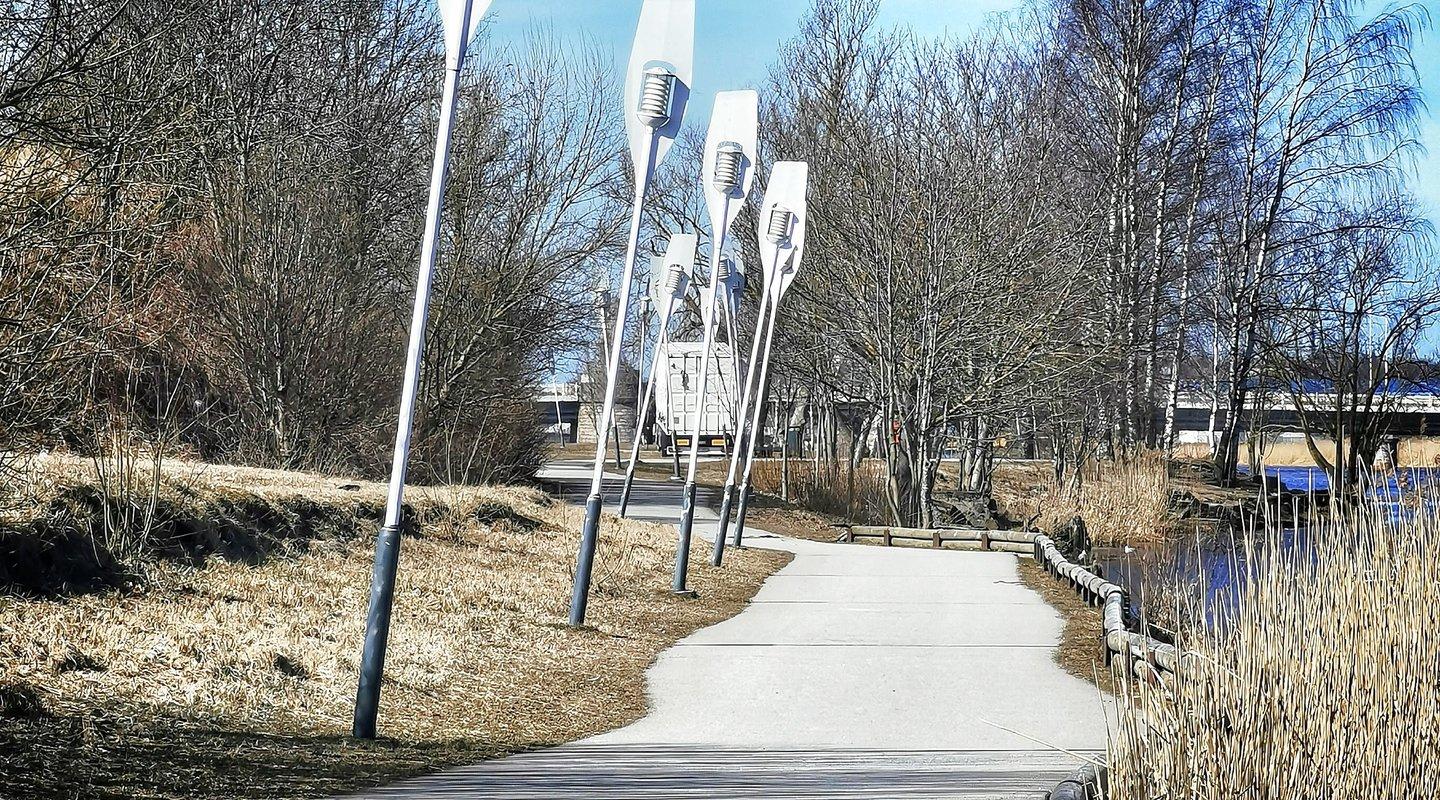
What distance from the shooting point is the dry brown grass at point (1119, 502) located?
24953mm

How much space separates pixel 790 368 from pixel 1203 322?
13442mm

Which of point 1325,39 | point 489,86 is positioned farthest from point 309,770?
point 1325,39

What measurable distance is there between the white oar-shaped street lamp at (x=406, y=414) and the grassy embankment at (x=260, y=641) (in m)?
0.29

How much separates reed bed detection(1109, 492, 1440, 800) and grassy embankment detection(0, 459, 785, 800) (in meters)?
3.25

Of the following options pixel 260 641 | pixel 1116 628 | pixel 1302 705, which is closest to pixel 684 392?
pixel 1116 628

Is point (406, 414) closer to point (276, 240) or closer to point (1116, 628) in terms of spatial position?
point (1116, 628)

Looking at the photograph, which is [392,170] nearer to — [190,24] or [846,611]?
[190,24]

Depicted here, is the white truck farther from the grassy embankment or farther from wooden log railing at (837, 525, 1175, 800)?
the grassy embankment

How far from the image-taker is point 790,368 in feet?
94.1

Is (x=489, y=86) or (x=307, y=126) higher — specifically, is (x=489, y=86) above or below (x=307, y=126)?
above

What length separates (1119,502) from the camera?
25078mm

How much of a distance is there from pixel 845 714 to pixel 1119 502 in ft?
57.2

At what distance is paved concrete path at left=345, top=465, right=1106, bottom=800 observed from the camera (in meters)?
6.32

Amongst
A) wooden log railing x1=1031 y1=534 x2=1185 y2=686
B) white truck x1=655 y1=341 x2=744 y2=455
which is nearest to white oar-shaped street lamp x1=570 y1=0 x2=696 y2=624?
wooden log railing x1=1031 y1=534 x2=1185 y2=686
